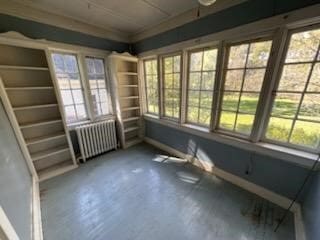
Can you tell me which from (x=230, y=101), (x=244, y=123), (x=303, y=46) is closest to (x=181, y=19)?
(x=230, y=101)

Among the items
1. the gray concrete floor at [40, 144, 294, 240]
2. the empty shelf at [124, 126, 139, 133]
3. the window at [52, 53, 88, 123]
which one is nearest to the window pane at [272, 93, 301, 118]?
the gray concrete floor at [40, 144, 294, 240]

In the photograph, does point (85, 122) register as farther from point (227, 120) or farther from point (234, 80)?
point (234, 80)

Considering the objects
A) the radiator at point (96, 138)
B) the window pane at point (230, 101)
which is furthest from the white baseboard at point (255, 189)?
the radiator at point (96, 138)

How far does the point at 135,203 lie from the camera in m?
1.83

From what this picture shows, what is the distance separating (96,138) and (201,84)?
2264 mm

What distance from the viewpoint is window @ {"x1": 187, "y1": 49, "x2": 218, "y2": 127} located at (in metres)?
2.15

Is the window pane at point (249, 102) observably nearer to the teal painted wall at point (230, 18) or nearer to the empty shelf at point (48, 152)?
the teal painted wall at point (230, 18)

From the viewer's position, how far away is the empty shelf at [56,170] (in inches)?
91.0

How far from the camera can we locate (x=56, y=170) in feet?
7.96

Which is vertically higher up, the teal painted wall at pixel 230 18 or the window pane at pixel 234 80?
the teal painted wall at pixel 230 18

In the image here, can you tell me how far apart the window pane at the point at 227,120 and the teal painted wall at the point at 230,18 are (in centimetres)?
114

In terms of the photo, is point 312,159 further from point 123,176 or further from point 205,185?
point 123,176

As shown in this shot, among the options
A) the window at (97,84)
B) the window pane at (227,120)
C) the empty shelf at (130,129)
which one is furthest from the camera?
the empty shelf at (130,129)

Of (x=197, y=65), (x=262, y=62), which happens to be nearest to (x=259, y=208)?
(x=262, y=62)
